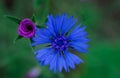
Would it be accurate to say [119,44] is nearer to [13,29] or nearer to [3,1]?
[13,29]

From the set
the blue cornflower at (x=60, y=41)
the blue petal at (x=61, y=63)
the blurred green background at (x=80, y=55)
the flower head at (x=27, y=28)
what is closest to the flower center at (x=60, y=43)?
the blue cornflower at (x=60, y=41)

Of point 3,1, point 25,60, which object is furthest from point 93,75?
point 3,1

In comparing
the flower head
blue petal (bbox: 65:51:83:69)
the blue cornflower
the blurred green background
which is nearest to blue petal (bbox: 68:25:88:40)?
the blue cornflower

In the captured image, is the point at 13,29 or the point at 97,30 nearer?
the point at 13,29

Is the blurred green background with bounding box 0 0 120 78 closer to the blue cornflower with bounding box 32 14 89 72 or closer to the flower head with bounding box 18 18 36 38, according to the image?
the blue cornflower with bounding box 32 14 89 72

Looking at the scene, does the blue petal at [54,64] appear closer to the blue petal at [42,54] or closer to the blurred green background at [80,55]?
the blue petal at [42,54]

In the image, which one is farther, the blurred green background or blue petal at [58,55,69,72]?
the blurred green background
